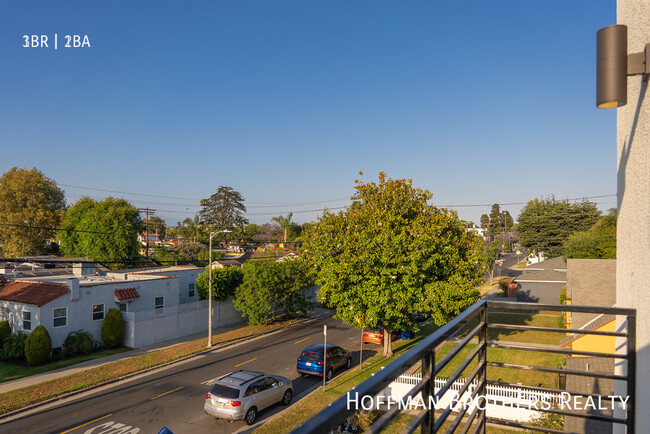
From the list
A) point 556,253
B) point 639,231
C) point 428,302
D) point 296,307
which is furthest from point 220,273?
point 556,253

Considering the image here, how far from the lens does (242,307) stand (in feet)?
105

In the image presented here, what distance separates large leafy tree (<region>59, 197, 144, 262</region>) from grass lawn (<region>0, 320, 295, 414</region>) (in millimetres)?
29641

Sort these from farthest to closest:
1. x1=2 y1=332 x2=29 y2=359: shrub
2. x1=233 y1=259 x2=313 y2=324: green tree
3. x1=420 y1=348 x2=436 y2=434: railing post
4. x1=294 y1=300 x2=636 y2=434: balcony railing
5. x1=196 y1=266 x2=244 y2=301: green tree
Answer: x1=196 y1=266 x2=244 y2=301: green tree, x1=233 y1=259 x2=313 y2=324: green tree, x1=2 y1=332 x2=29 y2=359: shrub, x1=420 y1=348 x2=436 y2=434: railing post, x1=294 y1=300 x2=636 y2=434: balcony railing

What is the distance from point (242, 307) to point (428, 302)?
15905 mm

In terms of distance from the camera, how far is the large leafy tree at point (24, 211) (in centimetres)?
5488

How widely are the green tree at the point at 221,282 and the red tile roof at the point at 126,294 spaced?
20.9 ft

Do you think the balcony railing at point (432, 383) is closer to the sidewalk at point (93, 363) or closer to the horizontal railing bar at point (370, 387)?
the horizontal railing bar at point (370, 387)

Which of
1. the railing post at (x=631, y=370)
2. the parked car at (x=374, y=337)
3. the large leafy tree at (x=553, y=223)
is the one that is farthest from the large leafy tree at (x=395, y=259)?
the large leafy tree at (x=553, y=223)

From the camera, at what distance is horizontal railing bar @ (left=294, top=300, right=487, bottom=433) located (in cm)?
119

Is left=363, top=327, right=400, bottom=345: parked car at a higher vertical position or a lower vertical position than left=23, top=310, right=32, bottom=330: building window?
lower

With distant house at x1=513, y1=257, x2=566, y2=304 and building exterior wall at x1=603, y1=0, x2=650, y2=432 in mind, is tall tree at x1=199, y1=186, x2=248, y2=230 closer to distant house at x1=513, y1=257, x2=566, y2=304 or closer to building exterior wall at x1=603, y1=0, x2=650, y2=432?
distant house at x1=513, y1=257, x2=566, y2=304

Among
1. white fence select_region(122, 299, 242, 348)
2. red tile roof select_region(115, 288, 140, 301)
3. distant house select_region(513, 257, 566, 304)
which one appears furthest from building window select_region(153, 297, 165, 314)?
distant house select_region(513, 257, 566, 304)

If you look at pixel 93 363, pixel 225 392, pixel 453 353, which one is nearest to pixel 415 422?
pixel 453 353

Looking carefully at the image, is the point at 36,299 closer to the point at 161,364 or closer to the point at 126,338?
the point at 126,338
